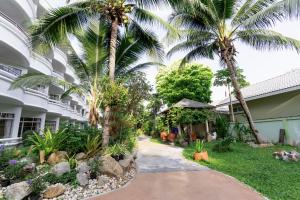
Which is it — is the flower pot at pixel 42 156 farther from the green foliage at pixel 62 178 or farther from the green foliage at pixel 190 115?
the green foliage at pixel 190 115

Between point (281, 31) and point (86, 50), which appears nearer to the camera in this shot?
point (86, 50)

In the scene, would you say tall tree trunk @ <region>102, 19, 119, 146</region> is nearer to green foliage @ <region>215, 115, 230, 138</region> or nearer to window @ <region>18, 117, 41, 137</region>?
window @ <region>18, 117, 41, 137</region>

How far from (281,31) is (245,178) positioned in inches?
498

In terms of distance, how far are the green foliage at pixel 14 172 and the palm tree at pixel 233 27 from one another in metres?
11.7

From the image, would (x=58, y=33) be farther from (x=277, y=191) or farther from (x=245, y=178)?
(x=277, y=191)

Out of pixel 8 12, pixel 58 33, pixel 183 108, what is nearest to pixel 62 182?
pixel 58 33

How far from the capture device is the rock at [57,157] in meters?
7.67

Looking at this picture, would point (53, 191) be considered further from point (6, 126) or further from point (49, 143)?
point (6, 126)

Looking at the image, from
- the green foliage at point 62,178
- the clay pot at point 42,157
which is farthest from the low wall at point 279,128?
the clay pot at point 42,157

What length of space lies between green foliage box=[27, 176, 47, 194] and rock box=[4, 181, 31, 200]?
0.31 feet

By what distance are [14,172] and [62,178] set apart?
1.38m

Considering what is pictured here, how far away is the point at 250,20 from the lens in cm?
1366

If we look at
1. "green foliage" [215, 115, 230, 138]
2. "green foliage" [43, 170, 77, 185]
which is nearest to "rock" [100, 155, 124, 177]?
"green foliage" [43, 170, 77, 185]

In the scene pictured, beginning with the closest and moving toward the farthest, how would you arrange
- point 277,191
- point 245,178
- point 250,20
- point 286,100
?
point 277,191
point 245,178
point 250,20
point 286,100
